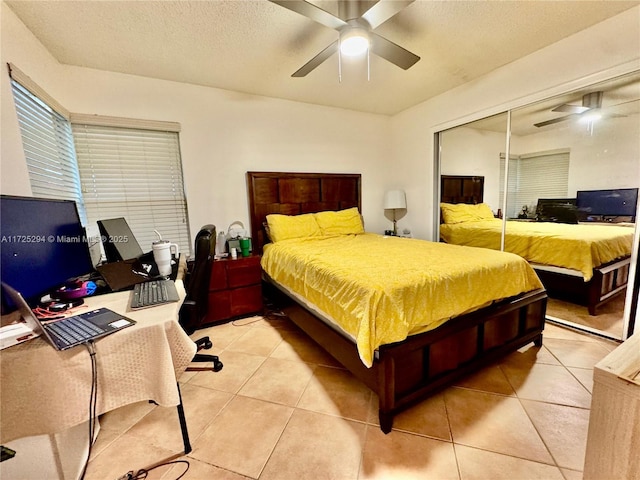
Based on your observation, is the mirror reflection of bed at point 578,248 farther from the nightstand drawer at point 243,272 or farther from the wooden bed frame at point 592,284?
the nightstand drawer at point 243,272

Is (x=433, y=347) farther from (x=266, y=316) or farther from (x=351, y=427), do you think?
(x=266, y=316)

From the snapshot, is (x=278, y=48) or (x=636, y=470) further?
(x=278, y=48)

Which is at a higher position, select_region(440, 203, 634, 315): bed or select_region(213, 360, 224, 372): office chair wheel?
select_region(440, 203, 634, 315): bed

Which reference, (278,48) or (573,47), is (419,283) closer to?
(278,48)

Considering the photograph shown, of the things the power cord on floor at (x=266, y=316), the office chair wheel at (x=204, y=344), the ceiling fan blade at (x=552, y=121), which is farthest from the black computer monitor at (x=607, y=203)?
the office chair wheel at (x=204, y=344)

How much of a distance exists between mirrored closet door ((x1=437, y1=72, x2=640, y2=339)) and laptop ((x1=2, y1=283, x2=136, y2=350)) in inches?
133

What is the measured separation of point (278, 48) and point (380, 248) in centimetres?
193

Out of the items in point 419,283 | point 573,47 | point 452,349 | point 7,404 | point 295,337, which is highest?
point 573,47

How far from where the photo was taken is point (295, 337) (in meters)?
2.52

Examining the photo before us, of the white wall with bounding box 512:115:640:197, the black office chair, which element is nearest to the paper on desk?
the black office chair

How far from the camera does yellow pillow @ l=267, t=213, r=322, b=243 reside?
3.09 m

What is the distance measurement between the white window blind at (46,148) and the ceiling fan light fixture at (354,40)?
2.02 m

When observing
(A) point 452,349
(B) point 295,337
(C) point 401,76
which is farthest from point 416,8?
(B) point 295,337

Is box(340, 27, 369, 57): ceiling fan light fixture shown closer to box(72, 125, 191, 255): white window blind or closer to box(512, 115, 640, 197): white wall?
box(72, 125, 191, 255): white window blind
